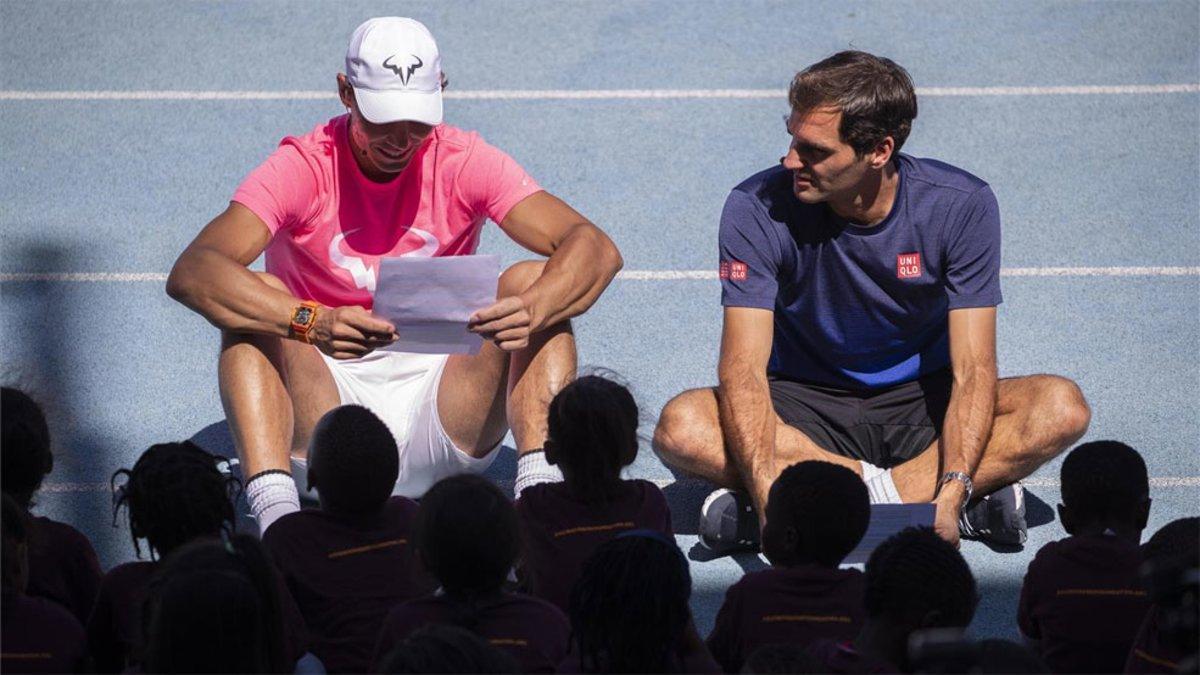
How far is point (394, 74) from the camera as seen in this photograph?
4.46 meters

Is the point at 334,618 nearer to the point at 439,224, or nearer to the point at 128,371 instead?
the point at 439,224

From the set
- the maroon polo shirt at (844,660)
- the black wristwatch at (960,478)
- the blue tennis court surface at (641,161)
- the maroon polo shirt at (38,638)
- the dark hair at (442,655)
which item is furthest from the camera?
the blue tennis court surface at (641,161)

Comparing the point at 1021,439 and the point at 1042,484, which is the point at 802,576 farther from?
the point at 1042,484

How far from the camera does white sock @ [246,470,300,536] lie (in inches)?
165

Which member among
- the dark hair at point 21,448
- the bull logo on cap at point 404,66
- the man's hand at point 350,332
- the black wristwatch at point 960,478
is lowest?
the black wristwatch at point 960,478

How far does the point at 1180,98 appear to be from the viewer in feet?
24.6

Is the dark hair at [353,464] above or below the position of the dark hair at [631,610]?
above

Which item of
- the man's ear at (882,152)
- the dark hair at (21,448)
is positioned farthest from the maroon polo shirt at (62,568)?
the man's ear at (882,152)

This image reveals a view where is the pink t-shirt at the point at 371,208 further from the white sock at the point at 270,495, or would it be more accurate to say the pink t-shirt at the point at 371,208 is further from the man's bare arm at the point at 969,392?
the man's bare arm at the point at 969,392

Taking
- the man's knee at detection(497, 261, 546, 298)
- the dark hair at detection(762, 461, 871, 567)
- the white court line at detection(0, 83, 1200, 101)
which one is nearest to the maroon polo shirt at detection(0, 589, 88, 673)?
the dark hair at detection(762, 461, 871, 567)

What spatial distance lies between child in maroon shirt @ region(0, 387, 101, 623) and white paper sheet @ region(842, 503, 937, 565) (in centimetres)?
172

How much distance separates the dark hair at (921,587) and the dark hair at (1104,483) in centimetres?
74

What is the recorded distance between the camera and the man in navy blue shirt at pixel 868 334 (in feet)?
14.4

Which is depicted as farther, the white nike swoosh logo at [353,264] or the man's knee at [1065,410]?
the white nike swoosh logo at [353,264]
